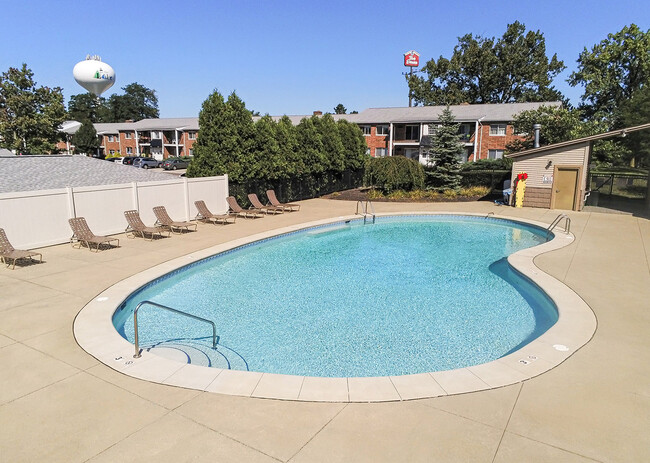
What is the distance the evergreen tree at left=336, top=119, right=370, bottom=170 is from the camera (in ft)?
97.5

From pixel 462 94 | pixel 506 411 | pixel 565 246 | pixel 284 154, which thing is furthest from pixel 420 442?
pixel 462 94

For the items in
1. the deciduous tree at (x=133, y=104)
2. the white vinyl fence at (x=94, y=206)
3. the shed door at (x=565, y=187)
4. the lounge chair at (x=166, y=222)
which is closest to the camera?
the white vinyl fence at (x=94, y=206)

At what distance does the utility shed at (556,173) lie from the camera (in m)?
20.8

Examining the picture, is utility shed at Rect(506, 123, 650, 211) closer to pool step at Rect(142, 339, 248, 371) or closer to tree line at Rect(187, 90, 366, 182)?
tree line at Rect(187, 90, 366, 182)

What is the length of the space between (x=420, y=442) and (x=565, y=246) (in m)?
11.7

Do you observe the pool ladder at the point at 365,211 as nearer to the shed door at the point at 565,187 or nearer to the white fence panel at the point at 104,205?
the shed door at the point at 565,187

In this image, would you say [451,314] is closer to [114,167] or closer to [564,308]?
[564,308]

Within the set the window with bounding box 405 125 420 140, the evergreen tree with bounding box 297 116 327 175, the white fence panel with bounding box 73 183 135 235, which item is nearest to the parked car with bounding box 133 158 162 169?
the window with bounding box 405 125 420 140

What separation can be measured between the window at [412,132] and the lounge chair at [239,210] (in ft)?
101

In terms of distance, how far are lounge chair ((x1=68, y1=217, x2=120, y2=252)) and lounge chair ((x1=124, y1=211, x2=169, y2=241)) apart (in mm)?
1128

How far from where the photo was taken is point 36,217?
12.6 m

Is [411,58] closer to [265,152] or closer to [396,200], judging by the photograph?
[396,200]

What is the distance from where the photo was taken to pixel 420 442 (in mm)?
4348

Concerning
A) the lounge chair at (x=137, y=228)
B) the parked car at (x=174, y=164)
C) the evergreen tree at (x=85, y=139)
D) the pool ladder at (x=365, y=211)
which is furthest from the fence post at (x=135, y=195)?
the evergreen tree at (x=85, y=139)
